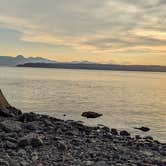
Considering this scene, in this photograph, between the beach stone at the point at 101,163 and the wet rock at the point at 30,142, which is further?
the wet rock at the point at 30,142

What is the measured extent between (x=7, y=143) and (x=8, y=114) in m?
9.74

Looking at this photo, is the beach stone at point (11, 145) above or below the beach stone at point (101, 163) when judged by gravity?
above

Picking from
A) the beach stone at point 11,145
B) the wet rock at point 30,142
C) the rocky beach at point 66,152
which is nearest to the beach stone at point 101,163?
the rocky beach at point 66,152

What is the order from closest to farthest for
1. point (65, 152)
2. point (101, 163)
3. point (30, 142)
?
point (101, 163)
point (65, 152)
point (30, 142)

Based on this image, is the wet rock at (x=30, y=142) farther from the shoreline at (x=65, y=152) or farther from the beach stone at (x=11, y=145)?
the beach stone at (x=11, y=145)

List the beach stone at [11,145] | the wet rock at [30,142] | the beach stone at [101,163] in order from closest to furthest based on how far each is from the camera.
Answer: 1. the beach stone at [101,163]
2. the beach stone at [11,145]
3. the wet rock at [30,142]

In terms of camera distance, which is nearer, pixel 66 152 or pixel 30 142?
pixel 66 152

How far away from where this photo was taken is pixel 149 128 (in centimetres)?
2916

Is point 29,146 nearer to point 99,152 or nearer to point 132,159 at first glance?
point 99,152

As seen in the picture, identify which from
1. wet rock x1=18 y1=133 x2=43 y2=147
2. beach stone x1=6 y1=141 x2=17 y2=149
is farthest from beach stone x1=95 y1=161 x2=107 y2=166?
beach stone x1=6 y1=141 x2=17 y2=149

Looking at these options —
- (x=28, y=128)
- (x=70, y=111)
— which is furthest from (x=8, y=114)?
(x=70, y=111)

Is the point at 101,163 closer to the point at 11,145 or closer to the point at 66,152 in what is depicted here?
the point at 66,152

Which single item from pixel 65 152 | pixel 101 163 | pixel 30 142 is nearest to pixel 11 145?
pixel 30 142

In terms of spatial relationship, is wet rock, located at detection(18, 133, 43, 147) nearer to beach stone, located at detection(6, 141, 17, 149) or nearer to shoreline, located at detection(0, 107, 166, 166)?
shoreline, located at detection(0, 107, 166, 166)
